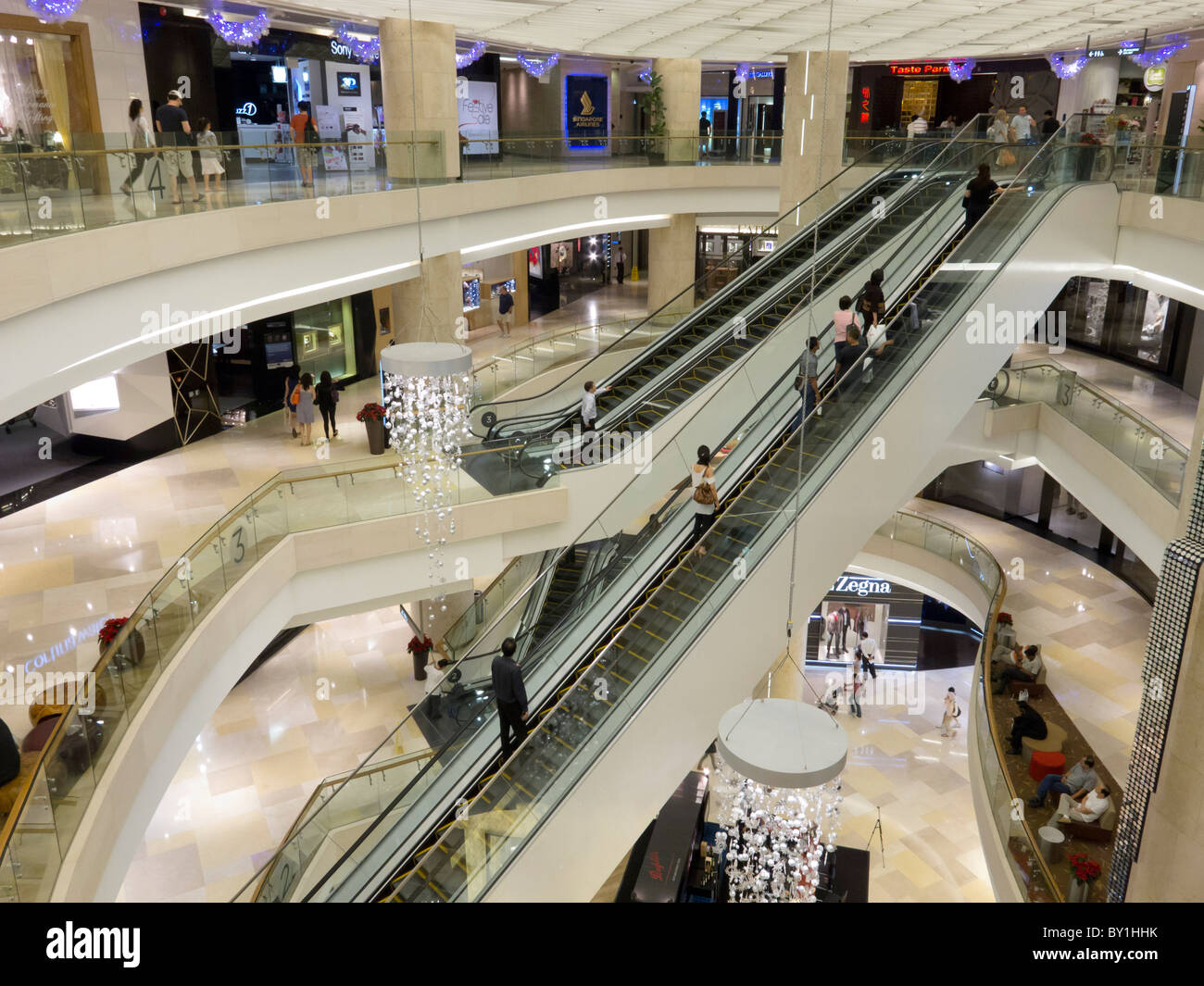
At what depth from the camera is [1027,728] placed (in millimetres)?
11727

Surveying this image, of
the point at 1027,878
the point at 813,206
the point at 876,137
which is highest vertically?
the point at 876,137

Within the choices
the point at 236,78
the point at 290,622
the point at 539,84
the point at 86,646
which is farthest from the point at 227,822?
the point at 539,84

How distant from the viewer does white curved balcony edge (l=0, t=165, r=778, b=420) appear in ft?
24.5

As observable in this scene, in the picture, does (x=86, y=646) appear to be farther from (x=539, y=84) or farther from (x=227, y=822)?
(x=539, y=84)

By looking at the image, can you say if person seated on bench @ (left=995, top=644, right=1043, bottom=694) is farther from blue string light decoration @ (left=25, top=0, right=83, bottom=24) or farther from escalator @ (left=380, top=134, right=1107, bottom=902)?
blue string light decoration @ (left=25, top=0, right=83, bottom=24)

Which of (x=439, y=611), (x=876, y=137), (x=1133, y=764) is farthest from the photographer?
(x=876, y=137)

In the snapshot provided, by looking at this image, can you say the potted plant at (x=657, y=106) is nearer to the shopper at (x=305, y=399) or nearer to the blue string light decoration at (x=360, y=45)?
the blue string light decoration at (x=360, y=45)

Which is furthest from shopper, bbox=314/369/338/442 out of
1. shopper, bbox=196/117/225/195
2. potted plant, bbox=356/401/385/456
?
shopper, bbox=196/117/225/195

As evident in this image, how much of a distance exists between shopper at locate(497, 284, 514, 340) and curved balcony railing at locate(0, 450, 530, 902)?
13.1 m

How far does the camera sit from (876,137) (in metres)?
18.8

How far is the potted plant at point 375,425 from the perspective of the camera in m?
14.8

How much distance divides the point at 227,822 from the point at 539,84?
22.7 m

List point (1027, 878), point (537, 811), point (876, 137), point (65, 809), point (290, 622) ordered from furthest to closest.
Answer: point (876, 137), point (290, 622), point (1027, 878), point (537, 811), point (65, 809)
